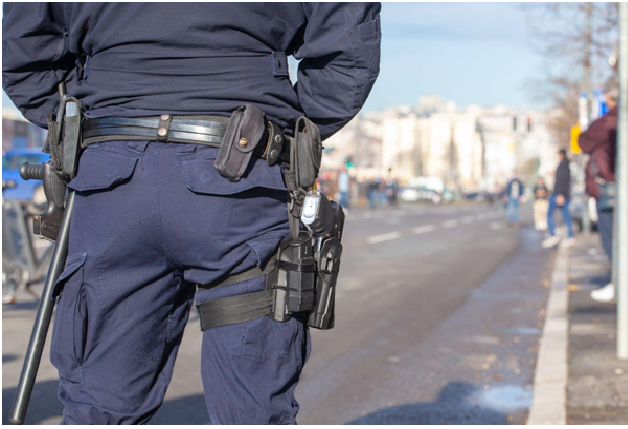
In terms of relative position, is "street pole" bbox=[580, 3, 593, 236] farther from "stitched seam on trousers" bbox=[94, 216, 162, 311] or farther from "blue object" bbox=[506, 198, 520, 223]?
"stitched seam on trousers" bbox=[94, 216, 162, 311]

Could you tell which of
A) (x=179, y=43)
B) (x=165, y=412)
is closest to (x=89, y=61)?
(x=179, y=43)

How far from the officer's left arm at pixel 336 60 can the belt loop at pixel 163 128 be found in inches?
16.5

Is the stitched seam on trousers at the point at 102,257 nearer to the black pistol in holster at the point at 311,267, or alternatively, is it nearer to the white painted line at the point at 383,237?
the black pistol in holster at the point at 311,267

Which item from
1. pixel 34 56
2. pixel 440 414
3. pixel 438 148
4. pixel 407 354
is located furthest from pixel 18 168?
pixel 438 148

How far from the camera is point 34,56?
241cm

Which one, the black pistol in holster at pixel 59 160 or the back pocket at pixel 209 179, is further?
the black pistol in holster at pixel 59 160

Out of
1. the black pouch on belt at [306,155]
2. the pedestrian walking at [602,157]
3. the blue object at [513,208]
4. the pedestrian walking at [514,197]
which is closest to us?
the black pouch on belt at [306,155]

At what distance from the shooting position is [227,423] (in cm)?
223

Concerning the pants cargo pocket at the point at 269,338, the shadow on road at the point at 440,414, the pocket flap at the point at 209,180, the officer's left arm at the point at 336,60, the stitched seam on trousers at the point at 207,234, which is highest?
the officer's left arm at the point at 336,60

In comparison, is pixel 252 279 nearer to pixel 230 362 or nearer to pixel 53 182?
pixel 230 362

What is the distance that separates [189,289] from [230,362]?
0.88ft

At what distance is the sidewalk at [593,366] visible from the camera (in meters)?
4.48

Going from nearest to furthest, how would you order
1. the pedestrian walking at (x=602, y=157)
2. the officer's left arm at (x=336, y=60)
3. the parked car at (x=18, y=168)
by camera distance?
1. the officer's left arm at (x=336, y=60)
2. the pedestrian walking at (x=602, y=157)
3. the parked car at (x=18, y=168)

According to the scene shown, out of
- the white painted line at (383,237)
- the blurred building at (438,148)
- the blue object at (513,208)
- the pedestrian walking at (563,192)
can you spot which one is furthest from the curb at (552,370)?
the blurred building at (438,148)
